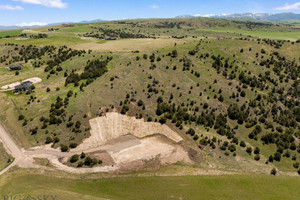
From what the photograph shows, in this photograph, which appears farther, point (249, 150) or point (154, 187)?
point (249, 150)

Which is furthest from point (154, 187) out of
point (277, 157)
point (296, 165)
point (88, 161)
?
point (296, 165)

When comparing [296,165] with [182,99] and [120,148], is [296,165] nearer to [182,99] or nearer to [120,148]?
[182,99]

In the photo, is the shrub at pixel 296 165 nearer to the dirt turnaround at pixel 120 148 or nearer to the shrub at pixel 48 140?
the dirt turnaround at pixel 120 148

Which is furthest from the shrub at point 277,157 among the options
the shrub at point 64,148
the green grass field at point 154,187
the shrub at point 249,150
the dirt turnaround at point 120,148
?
the shrub at point 64,148

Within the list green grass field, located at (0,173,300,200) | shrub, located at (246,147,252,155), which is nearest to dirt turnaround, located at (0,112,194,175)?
green grass field, located at (0,173,300,200)

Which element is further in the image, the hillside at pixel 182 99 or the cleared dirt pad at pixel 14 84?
the cleared dirt pad at pixel 14 84

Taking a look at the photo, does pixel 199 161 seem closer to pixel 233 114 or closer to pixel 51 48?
pixel 233 114
